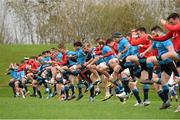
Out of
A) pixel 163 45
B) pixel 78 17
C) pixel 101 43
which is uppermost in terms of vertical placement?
pixel 78 17

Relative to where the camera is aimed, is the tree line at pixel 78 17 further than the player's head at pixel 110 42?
Yes

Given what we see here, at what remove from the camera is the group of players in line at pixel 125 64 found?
17.5 meters

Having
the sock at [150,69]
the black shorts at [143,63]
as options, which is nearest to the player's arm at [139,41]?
the black shorts at [143,63]

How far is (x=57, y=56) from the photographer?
29469 millimetres

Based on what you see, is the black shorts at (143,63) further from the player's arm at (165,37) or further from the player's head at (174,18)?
→ the player's head at (174,18)

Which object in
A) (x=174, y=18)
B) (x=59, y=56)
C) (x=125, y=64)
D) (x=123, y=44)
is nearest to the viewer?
(x=174, y=18)

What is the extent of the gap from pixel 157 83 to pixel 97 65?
5.74m

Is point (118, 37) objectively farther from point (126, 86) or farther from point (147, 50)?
point (147, 50)

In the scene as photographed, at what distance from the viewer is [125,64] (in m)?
20.7

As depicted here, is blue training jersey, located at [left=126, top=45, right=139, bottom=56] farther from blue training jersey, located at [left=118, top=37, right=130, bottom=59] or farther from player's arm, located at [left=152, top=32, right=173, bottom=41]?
player's arm, located at [left=152, top=32, right=173, bottom=41]

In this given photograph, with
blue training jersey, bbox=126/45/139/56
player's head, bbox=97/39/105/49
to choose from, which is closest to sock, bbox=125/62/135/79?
blue training jersey, bbox=126/45/139/56

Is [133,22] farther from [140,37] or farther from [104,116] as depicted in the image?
[104,116]

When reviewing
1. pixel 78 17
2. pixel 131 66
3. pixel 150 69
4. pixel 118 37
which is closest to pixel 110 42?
pixel 118 37

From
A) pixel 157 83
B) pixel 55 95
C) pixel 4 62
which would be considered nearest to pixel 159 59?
pixel 157 83
